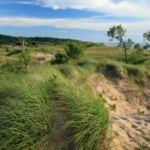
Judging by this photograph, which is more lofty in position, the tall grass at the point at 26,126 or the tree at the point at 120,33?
the tree at the point at 120,33

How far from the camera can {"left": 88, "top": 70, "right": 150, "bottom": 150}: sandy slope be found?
2.69m

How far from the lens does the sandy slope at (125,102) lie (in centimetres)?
269

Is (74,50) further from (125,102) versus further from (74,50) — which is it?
(125,102)

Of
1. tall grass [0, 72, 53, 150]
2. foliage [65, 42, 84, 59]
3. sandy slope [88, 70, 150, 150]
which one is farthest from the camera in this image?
foliage [65, 42, 84, 59]

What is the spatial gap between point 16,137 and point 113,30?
57.2ft

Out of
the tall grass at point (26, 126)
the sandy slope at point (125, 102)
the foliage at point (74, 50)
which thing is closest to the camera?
the tall grass at point (26, 126)

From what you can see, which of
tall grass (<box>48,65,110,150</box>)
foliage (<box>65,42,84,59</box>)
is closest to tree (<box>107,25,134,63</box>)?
foliage (<box>65,42,84,59</box>)

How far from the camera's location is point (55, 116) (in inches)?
104

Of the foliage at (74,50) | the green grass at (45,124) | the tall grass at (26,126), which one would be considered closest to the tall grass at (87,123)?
the green grass at (45,124)

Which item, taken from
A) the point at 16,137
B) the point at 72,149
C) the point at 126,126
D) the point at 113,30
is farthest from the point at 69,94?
the point at 113,30

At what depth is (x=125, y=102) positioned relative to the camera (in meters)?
5.58

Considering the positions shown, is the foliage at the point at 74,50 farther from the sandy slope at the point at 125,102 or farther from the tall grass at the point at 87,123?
the tall grass at the point at 87,123

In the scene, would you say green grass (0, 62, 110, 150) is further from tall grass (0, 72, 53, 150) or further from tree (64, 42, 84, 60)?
tree (64, 42, 84, 60)

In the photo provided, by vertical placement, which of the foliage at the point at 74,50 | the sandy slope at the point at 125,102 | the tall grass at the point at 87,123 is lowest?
the sandy slope at the point at 125,102
